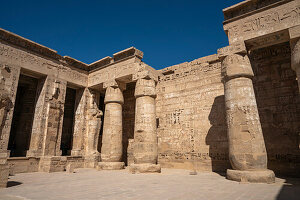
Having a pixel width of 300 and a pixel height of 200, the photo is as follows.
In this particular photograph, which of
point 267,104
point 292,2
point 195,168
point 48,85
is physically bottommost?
point 195,168

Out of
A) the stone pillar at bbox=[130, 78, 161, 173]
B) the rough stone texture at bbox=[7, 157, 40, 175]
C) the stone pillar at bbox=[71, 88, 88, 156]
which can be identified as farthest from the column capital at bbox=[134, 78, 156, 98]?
the rough stone texture at bbox=[7, 157, 40, 175]

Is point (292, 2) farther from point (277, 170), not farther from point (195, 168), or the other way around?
point (195, 168)

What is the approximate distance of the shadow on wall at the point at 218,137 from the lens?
8.52 m

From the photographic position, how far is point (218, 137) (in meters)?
8.84

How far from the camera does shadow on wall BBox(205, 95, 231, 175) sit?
27.9 feet

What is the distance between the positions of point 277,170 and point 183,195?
16.7 feet

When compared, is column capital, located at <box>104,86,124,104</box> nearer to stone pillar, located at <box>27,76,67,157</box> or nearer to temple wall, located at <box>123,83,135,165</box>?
temple wall, located at <box>123,83,135,165</box>

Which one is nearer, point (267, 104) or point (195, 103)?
point (267, 104)

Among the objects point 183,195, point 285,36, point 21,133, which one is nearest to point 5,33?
point 21,133

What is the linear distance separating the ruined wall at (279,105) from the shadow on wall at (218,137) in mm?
1529

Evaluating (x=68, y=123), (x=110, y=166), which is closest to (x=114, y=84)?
(x=110, y=166)

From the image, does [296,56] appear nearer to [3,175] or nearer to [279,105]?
[279,105]

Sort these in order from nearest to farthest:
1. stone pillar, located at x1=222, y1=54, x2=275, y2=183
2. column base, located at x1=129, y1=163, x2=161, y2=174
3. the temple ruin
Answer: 1. stone pillar, located at x1=222, y1=54, x2=275, y2=183
2. the temple ruin
3. column base, located at x1=129, y1=163, x2=161, y2=174

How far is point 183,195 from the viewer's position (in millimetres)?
4008
